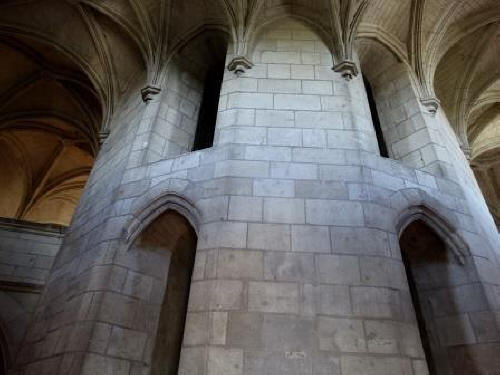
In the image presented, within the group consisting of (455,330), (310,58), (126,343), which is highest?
(310,58)

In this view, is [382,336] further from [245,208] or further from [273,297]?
[245,208]

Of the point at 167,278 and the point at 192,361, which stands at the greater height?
the point at 167,278

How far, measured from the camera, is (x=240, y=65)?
650 centimetres

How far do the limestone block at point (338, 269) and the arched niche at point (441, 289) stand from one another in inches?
42.3

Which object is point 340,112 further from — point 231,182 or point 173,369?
point 173,369

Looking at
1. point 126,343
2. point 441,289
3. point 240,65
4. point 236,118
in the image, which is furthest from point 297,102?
point 126,343

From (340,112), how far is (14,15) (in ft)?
25.1

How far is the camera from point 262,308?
13.4 feet

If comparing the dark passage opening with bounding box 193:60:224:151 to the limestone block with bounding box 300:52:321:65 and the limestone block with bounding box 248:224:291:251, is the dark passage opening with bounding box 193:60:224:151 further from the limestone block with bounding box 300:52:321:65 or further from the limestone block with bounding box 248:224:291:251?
the limestone block with bounding box 248:224:291:251

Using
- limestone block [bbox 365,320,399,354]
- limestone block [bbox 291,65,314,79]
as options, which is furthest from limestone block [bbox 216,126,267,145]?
limestone block [bbox 365,320,399,354]

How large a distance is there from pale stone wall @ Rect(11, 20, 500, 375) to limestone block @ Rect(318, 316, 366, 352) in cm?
1

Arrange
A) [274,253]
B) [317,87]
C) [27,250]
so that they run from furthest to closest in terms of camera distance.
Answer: [27,250] < [317,87] < [274,253]

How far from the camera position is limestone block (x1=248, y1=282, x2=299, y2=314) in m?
4.08

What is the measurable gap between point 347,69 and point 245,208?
10.7ft
